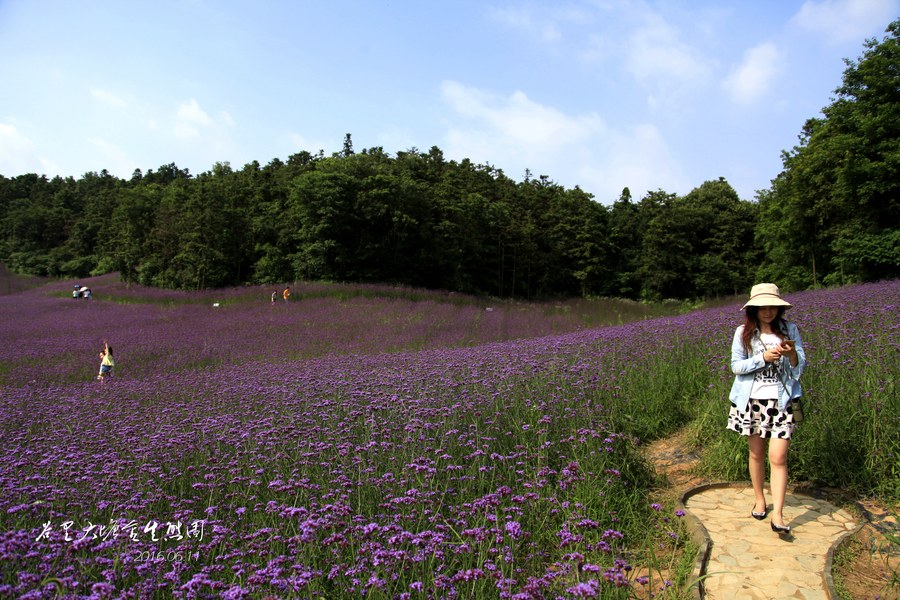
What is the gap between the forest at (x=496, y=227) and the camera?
21562 mm

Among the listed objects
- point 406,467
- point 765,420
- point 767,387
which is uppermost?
point 767,387

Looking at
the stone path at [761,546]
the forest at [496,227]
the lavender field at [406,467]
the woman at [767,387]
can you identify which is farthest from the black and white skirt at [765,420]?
the forest at [496,227]

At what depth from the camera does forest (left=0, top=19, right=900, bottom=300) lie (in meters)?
21.6

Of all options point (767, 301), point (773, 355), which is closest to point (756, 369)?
point (773, 355)

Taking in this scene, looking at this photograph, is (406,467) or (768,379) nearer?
(406,467)

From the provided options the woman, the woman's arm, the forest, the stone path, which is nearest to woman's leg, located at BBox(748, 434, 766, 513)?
the woman

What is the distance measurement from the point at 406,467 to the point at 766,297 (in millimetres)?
2805

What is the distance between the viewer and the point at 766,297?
3.77 m

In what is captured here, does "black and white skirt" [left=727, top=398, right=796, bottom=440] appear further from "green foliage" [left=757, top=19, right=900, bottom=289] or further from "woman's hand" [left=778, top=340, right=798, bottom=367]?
"green foliage" [left=757, top=19, right=900, bottom=289]

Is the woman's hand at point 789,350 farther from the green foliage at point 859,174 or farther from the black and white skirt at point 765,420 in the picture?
the green foliage at point 859,174

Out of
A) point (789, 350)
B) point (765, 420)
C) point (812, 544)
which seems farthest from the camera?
point (765, 420)

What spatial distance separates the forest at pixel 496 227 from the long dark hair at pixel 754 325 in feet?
68.3

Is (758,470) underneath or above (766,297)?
underneath

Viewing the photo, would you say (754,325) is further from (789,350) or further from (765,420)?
(765,420)
